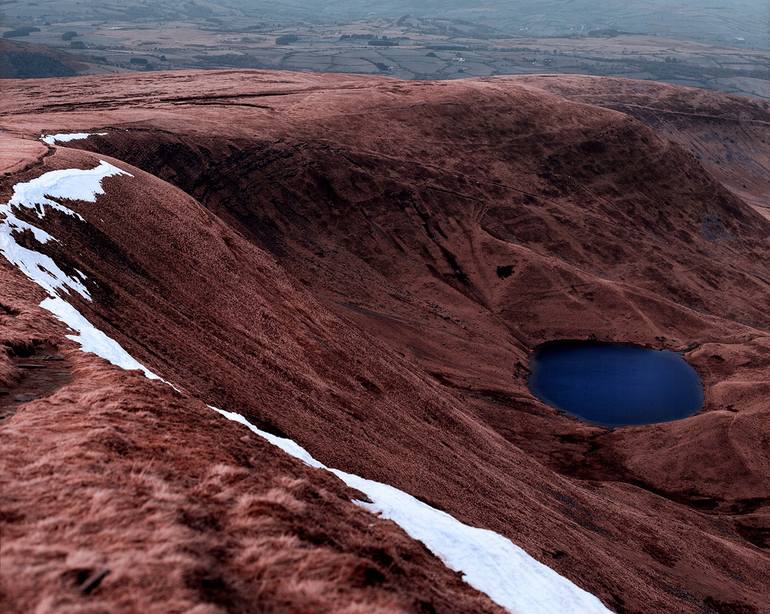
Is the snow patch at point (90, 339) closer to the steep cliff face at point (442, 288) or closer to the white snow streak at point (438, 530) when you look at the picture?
the white snow streak at point (438, 530)

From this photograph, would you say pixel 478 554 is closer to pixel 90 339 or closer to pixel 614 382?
pixel 90 339

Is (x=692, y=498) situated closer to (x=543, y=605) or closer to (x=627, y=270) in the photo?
(x=543, y=605)

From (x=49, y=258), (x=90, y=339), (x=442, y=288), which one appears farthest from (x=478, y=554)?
(x=442, y=288)

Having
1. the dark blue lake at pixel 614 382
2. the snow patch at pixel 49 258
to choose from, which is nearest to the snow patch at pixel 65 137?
the snow patch at pixel 49 258

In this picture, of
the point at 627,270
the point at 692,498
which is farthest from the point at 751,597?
the point at 627,270

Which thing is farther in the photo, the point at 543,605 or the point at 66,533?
the point at 543,605

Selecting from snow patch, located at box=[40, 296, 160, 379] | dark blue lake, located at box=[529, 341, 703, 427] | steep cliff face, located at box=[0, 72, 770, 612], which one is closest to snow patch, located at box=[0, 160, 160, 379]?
snow patch, located at box=[40, 296, 160, 379]

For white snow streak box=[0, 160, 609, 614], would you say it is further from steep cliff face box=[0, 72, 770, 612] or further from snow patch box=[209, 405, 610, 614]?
steep cliff face box=[0, 72, 770, 612]
